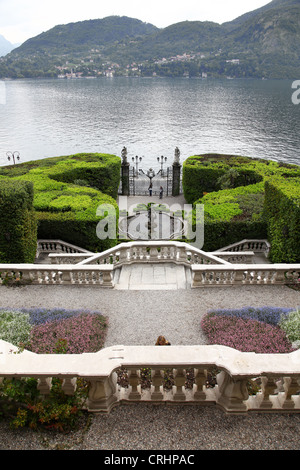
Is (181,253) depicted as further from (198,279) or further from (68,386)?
(68,386)

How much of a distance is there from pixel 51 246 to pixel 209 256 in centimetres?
956

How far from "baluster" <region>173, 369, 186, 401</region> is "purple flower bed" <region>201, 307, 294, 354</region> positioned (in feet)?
8.81

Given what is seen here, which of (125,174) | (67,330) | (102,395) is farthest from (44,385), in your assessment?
(125,174)

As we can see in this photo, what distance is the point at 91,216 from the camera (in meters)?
17.1

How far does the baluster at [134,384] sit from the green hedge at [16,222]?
402 inches

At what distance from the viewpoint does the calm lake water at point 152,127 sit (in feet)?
217

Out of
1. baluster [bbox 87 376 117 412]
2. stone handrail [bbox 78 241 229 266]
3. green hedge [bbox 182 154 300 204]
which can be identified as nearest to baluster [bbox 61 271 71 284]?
stone handrail [bbox 78 241 229 266]

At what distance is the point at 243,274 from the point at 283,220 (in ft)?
14.5

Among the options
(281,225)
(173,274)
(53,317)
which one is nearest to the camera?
(53,317)

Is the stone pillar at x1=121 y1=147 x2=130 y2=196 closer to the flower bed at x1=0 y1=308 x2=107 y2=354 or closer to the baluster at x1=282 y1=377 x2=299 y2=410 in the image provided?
the flower bed at x1=0 y1=308 x2=107 y2=354

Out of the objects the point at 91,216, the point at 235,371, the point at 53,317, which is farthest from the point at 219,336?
the point at 91,216

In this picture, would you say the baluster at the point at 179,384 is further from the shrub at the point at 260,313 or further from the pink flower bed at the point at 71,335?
the shrub at the point at 260,313

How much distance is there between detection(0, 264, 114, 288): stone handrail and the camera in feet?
38.4
